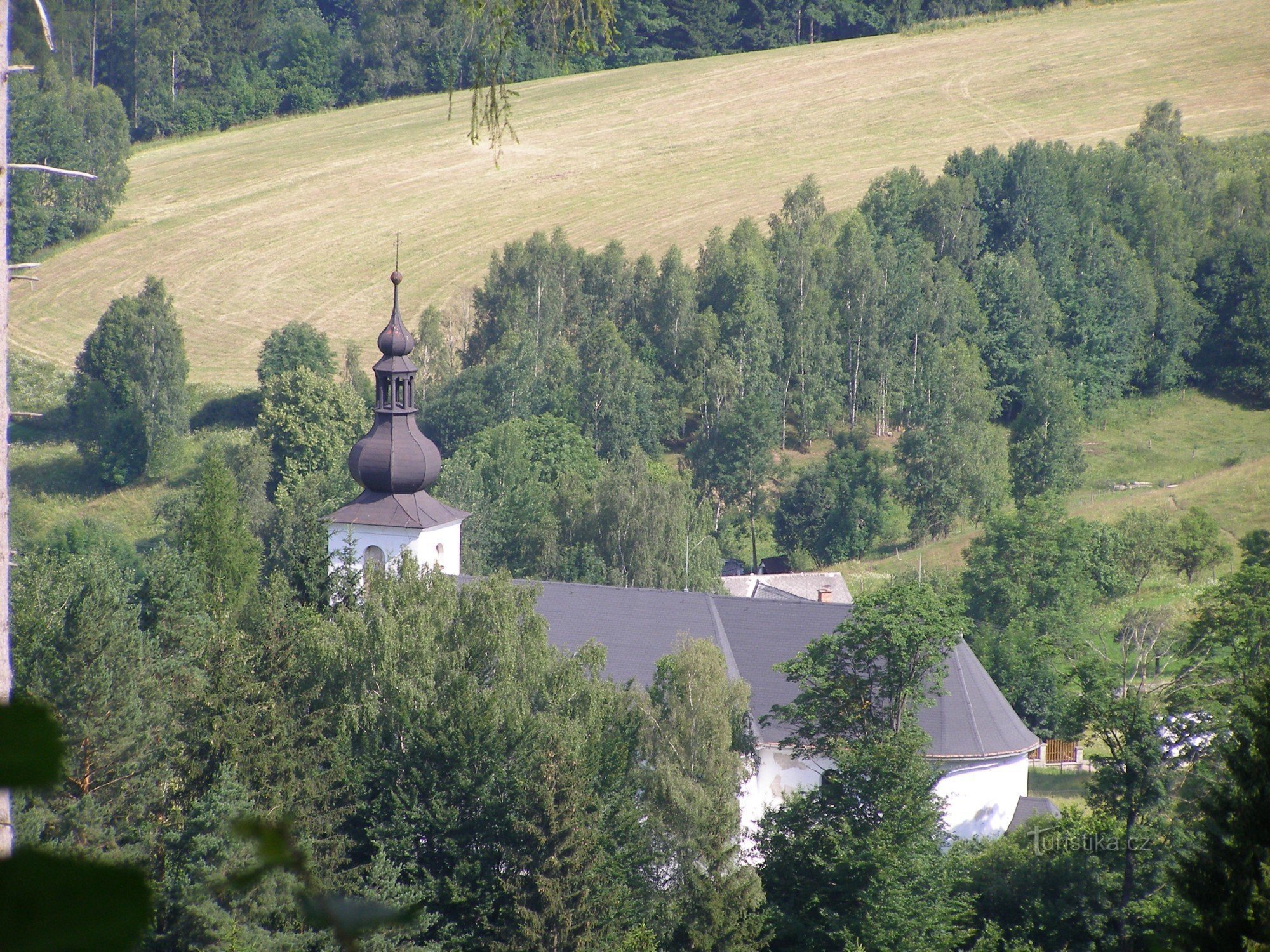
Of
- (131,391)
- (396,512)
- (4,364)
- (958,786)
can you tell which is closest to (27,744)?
(4,364)

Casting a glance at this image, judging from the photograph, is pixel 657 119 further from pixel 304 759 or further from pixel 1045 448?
pixel 304 759

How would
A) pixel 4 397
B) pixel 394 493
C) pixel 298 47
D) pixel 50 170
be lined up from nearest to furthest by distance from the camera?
pixel 4 397 < pixel 50 170 < pixel 394 493 < pixel 298 47

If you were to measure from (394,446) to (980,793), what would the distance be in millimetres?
15578

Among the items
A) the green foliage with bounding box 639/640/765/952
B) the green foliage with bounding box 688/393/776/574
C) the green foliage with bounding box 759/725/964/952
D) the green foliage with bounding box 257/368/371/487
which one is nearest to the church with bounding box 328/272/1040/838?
the green foliage with bounding box 639/640/765/952

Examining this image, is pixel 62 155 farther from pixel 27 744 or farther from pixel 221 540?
pixel 27 744

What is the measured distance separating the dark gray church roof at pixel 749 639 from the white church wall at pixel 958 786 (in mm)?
491

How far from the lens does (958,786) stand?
3212cm

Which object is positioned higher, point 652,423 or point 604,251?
point 604,251

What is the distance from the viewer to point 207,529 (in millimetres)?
42000

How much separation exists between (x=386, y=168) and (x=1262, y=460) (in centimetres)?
4658

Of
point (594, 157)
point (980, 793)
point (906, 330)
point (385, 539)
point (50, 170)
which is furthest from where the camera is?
point (594, 157)

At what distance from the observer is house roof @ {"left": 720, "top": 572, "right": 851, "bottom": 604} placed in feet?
157

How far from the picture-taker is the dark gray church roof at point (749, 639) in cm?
3281

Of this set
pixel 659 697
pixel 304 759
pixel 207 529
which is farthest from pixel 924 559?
pixel 304 759
